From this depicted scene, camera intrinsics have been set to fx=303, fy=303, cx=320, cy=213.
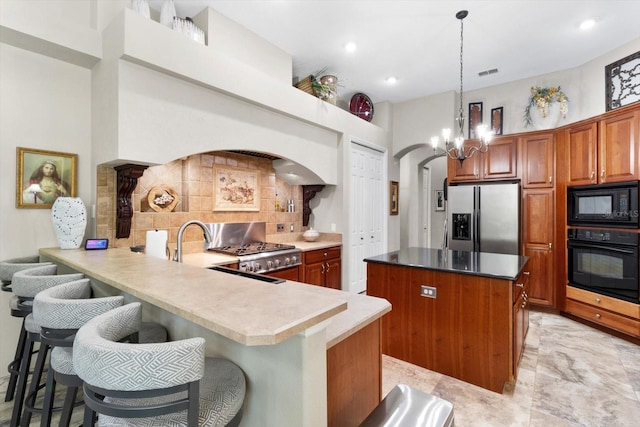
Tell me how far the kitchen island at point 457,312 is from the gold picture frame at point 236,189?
1.81 metres

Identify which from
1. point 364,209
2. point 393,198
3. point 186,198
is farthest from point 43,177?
point 393,198

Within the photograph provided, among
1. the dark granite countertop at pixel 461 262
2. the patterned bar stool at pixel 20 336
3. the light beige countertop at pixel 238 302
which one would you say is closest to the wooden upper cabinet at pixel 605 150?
the dark granite countertop at pixel 461 262

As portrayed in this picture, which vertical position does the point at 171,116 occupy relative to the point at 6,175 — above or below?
above

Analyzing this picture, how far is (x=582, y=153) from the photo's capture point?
3.47 metres

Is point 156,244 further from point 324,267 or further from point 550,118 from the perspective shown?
point 550,118

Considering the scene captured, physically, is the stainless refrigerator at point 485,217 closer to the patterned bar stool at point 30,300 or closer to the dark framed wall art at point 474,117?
the dark framed wall art at point 474,117

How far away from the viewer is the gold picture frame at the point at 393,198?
5.17 meters

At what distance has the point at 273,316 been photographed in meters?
0.87

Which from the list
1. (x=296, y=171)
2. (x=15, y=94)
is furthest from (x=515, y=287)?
(x=15, y=94)

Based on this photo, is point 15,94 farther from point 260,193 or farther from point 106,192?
point 260,193

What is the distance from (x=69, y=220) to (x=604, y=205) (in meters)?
4.96

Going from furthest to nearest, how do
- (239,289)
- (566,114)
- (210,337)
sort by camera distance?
(566,114) → (210,337) → (239,289)

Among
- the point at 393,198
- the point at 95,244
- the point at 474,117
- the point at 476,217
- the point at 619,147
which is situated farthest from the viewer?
the point at 393,198

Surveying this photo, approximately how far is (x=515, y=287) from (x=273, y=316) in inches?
78.6
